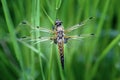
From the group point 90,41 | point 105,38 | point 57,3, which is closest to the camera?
point 57,3

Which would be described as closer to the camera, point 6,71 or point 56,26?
point 56,26

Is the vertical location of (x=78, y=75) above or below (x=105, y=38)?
below

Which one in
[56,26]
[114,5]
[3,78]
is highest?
[114,5]

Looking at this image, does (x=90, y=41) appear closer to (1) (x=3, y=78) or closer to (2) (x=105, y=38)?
(2) (x=105, y=38)

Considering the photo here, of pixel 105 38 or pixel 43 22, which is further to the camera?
pixel 105 38

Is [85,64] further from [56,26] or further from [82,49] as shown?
[56,26]

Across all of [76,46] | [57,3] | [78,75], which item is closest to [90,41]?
[76,46]

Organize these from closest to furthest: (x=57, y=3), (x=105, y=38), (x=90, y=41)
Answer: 1. (x=57, y=3)
2. (x=90, y=41)
3. (x=105, y=38)

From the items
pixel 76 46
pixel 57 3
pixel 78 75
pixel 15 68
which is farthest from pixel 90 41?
pixel 57 3

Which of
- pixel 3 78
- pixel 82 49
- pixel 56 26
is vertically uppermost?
pixel 56 26
